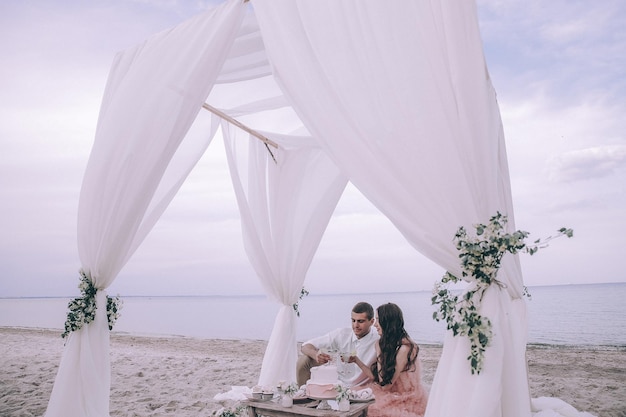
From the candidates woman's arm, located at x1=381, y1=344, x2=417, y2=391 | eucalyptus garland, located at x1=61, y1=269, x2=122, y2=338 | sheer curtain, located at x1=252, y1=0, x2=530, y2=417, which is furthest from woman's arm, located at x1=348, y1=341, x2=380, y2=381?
eucalyptus garland, located at x1=61, y1=269, x2=122, y2=338

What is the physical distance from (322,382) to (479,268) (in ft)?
5.57

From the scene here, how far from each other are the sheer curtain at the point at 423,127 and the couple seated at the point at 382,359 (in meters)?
1.31

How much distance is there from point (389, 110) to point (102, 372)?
7.70 ft

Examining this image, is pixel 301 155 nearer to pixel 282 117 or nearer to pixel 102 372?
pixel 282 117

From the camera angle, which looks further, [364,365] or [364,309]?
[364,309]

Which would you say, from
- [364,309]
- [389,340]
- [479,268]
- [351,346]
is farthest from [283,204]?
[479,268]

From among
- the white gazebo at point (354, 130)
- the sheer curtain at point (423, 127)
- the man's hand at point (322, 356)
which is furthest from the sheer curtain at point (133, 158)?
the man's hand at point (322, 356)

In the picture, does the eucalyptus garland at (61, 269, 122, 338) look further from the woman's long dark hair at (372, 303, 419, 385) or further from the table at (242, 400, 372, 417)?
the woman's long dark hair at (372, 303, 419, 385)

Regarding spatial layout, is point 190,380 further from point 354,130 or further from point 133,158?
point 354,130

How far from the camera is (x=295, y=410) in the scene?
115 inches

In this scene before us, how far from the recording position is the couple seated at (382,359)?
10.6ft

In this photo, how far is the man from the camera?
3.86m

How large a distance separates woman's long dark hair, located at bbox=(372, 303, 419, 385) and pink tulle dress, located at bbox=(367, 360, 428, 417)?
0.30 ft

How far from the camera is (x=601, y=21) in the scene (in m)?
7.11
